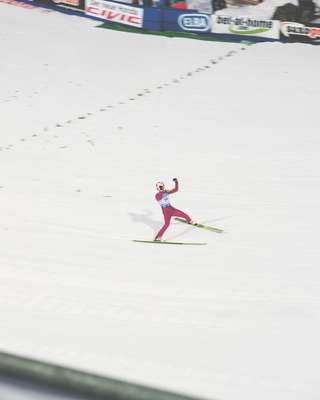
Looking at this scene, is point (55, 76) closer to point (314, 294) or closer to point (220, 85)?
point (220, 85)

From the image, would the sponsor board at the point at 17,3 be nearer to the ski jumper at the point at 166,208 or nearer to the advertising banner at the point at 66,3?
the advertising banner at the point at 66,3

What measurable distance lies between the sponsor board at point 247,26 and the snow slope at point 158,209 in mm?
531

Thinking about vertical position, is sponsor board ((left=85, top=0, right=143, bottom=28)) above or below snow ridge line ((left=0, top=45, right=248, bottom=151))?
above

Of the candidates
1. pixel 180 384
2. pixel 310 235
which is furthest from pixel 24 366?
pixel 310 235

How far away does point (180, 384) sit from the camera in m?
6.91

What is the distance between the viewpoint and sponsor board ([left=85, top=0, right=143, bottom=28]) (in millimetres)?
22891

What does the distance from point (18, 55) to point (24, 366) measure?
22.2 m

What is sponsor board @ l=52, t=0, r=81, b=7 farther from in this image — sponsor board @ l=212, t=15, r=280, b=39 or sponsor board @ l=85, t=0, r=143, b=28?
sponsor board @ l=212, t=15, r=280, b=39

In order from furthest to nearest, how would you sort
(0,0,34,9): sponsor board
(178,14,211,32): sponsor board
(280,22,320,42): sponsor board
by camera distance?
(0,0,34,9): sponsor board, (178,14,211,32): sponsor board, (280,22,320,42): sponsor board

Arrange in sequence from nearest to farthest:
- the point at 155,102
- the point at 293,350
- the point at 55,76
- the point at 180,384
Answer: the point at 180,384 → the point at 293,350 → the point at 155,102 → the point at 55,76

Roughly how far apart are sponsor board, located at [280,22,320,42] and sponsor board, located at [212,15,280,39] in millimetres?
245

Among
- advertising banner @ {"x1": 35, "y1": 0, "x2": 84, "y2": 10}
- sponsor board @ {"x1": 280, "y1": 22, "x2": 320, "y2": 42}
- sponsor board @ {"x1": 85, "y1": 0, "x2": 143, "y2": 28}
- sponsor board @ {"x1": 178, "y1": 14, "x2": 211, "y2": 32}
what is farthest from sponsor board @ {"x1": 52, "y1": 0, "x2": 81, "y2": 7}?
sponsor board @ {"x1": 280, "y1": 22, "x2": 320, "y2": 42}

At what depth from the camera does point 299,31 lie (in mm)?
21297

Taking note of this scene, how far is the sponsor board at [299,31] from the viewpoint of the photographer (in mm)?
21172
